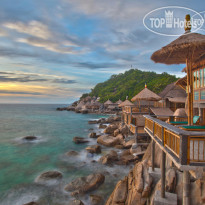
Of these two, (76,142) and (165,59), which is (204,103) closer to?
(165,59)

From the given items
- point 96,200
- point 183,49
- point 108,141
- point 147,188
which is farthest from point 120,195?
point 108,141

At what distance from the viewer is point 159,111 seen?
16.7m

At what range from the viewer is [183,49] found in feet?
18.2

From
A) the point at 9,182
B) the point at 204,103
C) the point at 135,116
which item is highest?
the point at 204,103

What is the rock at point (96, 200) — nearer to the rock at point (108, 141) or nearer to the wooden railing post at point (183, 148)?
the wooden railing post at point (183, 148)

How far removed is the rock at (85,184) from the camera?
9.41 m

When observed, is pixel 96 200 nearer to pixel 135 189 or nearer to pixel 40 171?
pixel 135 189

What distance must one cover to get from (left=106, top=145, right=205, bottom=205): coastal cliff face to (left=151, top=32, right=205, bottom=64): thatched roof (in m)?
5.11

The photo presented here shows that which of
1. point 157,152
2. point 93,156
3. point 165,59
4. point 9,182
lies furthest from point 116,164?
point 165,59

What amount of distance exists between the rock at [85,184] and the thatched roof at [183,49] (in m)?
8.85

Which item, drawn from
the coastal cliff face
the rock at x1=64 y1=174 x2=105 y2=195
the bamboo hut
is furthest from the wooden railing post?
the rock at x1=64 y1=174 x2=105 y2=195

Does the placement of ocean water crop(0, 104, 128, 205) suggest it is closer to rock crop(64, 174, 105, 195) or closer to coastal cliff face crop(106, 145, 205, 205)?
rock crop(64, 174, 105, 195)

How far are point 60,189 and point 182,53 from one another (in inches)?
437

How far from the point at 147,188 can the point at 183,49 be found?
6517 millimetres
